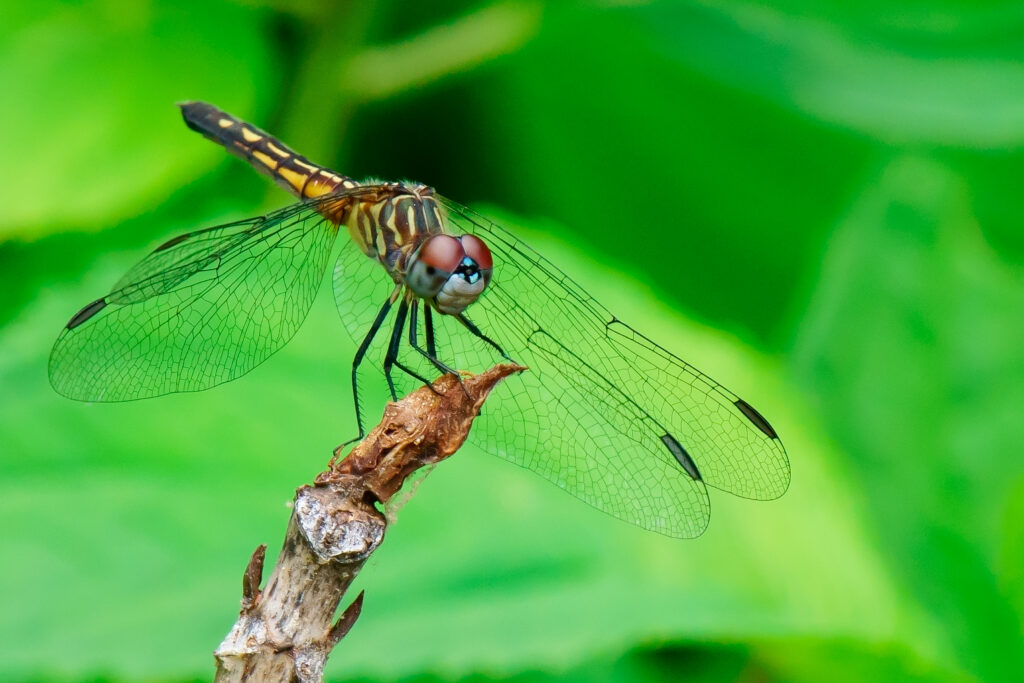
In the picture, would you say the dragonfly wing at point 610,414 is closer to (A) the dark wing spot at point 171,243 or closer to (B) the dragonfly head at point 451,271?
(B) the dragonfly head at point 451,271

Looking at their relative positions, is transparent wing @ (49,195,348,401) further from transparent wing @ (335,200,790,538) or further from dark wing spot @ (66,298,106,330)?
transparent wing @ (335,200,790,538)

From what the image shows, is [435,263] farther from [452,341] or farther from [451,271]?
[452,341]

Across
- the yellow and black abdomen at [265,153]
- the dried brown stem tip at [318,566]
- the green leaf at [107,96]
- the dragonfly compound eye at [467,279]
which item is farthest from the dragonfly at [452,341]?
the green leaf at [107,96]

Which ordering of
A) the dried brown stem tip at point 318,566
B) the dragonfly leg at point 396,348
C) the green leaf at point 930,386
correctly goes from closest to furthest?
the dried brown stem tip at point 318,566
the dragonfly leg at point 396,348
the green leaf at point 930,386

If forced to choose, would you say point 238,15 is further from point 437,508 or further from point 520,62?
point 437,508

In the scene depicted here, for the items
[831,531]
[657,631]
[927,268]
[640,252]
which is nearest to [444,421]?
[657,631]

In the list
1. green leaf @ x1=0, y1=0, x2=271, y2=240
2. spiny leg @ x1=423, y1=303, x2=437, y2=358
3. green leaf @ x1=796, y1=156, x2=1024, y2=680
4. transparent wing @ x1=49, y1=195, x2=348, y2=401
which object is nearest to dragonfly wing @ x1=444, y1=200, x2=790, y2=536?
spiny leg @ x1=423, y1=303, x2=437, y2=358
